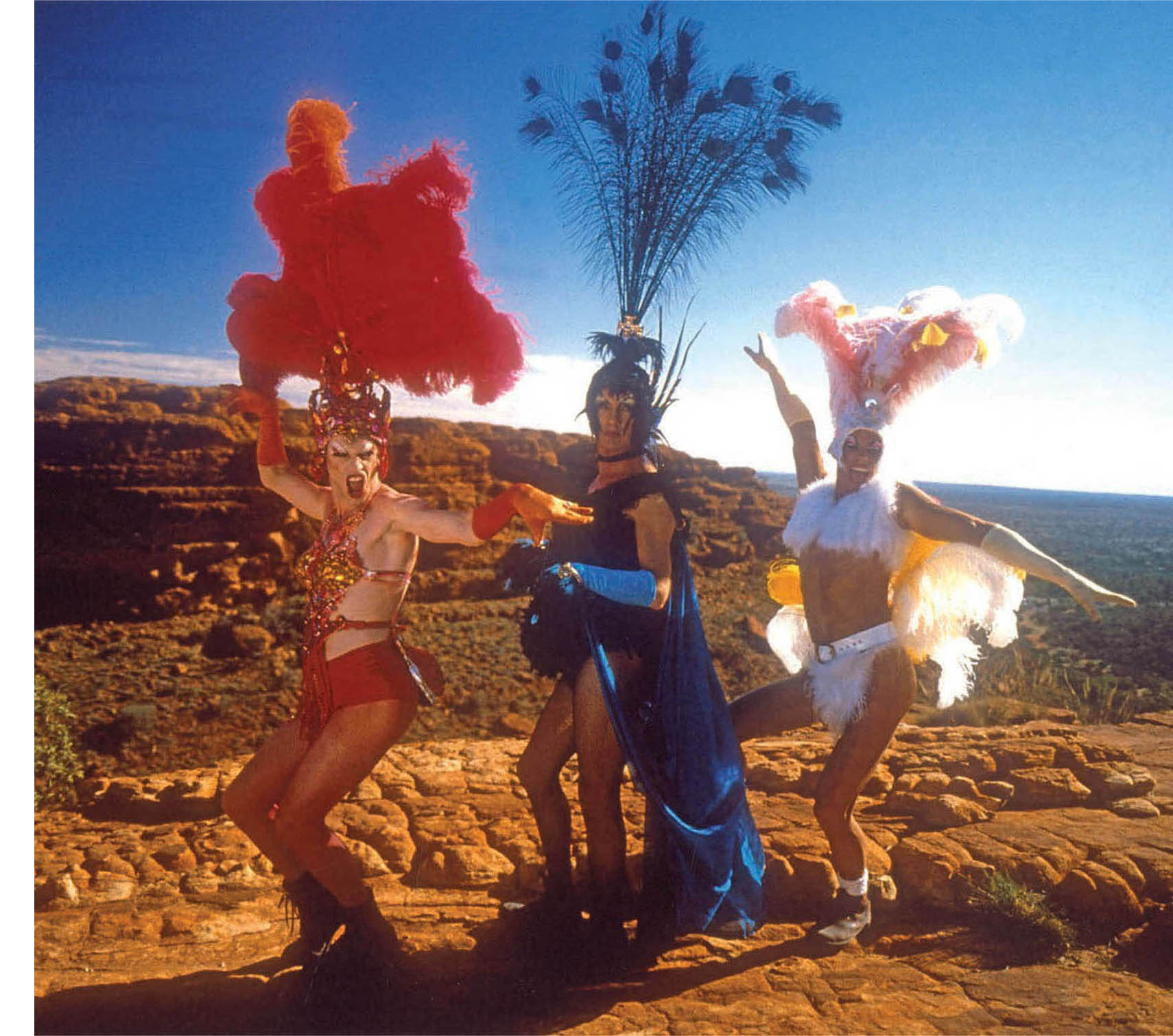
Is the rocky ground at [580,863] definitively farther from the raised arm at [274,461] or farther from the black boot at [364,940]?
the raised arm at [274,461]

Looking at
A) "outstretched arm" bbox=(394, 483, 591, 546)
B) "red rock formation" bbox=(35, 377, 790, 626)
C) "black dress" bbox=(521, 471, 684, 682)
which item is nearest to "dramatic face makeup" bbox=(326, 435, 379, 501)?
"outstretched arm" bbox=(394, 483, 591, 546)

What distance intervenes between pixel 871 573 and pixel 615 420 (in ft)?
3.73

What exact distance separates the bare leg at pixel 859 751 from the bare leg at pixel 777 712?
17 cm

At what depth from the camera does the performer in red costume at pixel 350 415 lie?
2576 mm

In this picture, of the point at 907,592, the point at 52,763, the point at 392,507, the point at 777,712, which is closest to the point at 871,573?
the point at 907,592

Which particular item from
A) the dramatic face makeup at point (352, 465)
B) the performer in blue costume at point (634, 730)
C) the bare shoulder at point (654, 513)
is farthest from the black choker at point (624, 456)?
the dramatic face makeup at point (352, 465)

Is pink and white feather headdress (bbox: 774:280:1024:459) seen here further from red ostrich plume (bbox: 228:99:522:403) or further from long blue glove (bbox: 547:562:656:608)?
red ostrich plume (bbox: 228:99:522:403)

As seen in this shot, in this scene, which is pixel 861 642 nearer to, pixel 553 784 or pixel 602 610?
pixel 602 610

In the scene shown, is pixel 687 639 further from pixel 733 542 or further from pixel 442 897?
pixel 733 542

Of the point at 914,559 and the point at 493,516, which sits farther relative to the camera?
the point at 914,559

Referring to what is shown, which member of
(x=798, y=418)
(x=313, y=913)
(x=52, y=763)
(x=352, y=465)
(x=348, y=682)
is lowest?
(x=52, y=763)

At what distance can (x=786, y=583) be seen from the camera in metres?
3.53

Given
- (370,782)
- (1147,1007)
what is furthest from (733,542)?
(1147,1007)
